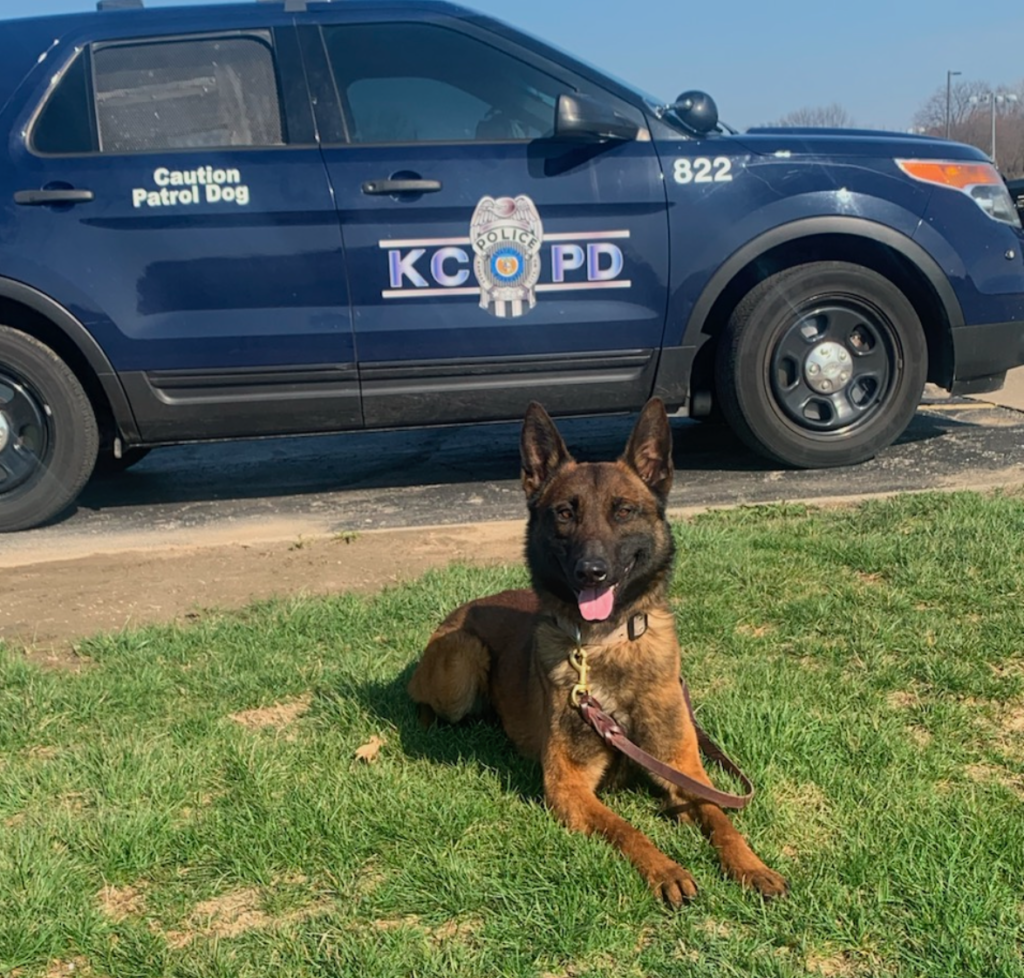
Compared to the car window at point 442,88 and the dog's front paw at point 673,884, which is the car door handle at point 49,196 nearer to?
the car window at point 442,88

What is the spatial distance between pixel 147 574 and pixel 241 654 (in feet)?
3.83

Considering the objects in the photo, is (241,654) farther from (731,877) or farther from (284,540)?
(731,877)

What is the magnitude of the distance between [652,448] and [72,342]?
346cm

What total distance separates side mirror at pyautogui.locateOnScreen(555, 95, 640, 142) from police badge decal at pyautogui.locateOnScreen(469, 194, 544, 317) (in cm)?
39

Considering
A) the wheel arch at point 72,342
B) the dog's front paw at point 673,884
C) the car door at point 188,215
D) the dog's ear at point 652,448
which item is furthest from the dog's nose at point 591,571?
the wheel arch at point 72,342

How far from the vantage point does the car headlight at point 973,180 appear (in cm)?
543

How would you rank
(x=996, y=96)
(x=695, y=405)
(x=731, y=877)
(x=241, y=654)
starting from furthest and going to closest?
(x=996, y=96)
(x=695, y=405)
(x=241, y=654)
(x=731, y=877)

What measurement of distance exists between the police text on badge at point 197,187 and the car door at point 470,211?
46 centimetres

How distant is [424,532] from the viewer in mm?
5062

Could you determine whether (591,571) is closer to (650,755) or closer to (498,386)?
(650,755)

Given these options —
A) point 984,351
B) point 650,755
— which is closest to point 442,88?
point 984,351

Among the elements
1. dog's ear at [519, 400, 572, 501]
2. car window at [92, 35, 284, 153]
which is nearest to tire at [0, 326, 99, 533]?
car window at [92, 35, 284, 153]

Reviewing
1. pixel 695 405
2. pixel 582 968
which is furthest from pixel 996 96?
pixel 582 968

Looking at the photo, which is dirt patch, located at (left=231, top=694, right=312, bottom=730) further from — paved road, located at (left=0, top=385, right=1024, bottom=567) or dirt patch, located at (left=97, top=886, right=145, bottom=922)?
paved road, located at (left=0, top=385, right=1024, bottom=567)
